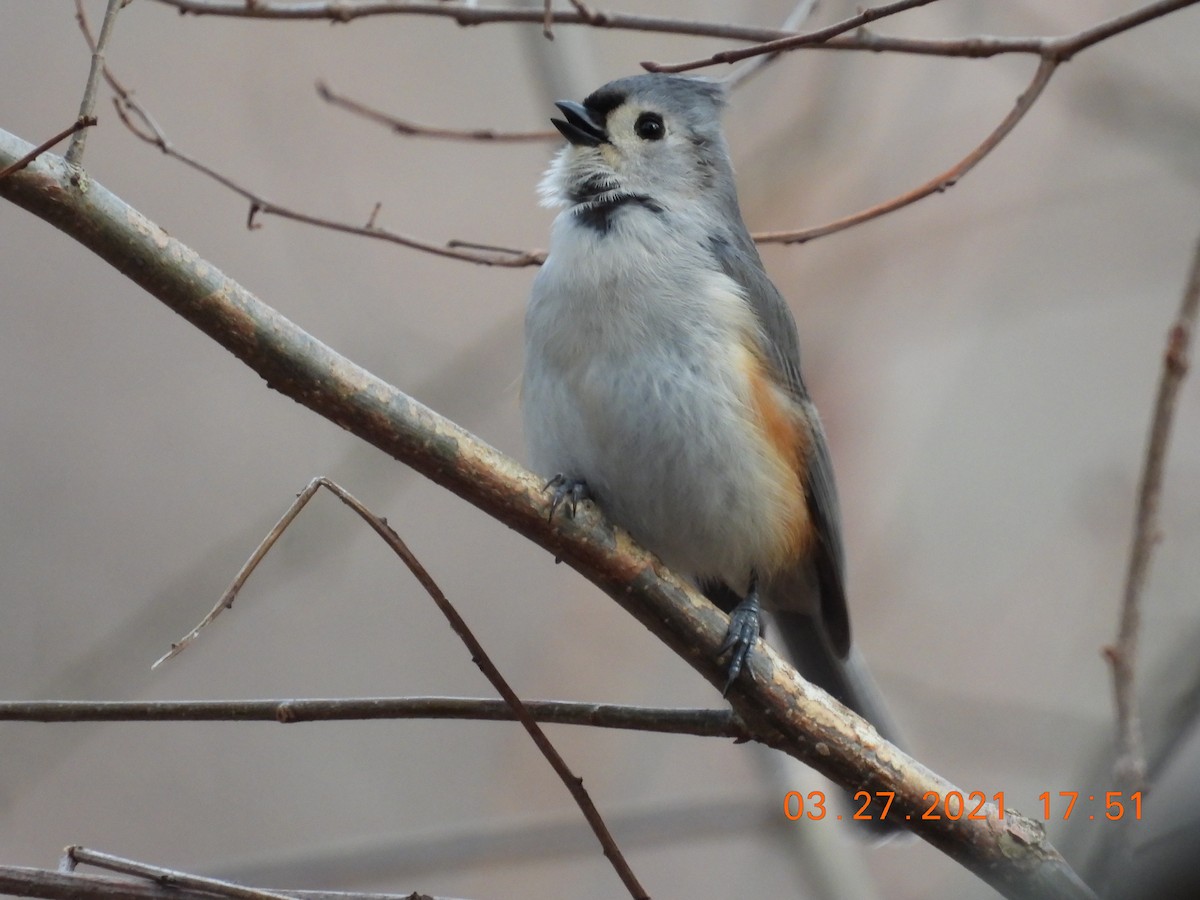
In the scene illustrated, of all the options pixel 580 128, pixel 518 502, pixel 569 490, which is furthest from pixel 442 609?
pixel 580 128

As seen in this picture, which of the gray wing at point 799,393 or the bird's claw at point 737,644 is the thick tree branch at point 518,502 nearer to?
the bird's claw at point 737,644

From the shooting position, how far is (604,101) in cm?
269

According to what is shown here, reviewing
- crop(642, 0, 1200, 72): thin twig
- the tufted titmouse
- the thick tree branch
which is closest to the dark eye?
the tufted titmouse

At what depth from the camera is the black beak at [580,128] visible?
2641mm

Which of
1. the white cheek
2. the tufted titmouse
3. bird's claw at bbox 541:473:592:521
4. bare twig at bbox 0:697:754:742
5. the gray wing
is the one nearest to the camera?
bare twig at bbox 0:697:754:742

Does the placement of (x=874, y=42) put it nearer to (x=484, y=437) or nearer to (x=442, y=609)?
(x=442, y=609)

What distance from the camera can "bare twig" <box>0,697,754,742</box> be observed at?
166 centimetres

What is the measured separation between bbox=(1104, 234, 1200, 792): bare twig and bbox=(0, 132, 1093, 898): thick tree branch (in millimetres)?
201

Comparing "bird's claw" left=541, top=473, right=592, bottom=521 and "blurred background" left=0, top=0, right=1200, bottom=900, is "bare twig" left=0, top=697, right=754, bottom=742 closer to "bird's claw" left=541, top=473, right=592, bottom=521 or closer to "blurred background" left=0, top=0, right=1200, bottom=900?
"bird's claw" left=541, top=473, right=592, bottom=521

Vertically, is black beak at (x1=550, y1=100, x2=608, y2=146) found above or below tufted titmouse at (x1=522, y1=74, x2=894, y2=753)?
above

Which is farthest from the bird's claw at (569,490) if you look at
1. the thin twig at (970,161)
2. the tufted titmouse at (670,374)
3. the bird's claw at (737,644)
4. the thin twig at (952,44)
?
the thin twig at (952,44)

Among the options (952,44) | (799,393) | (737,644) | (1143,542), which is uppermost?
(952,44)

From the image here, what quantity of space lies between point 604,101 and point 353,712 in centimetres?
156

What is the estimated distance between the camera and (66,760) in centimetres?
382
